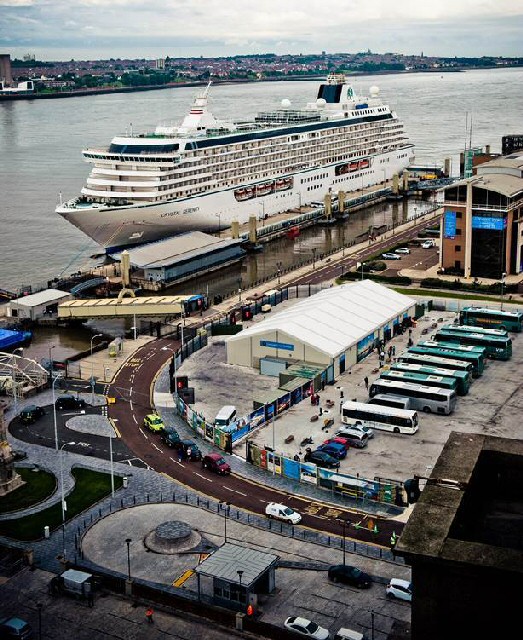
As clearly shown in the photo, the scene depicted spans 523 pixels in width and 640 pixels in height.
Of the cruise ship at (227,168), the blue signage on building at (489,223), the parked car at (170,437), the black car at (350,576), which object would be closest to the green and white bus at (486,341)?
the blue signage on building at (489,223)

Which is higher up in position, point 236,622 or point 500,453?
point 500,453

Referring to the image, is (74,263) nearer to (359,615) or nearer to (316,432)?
(316,432)

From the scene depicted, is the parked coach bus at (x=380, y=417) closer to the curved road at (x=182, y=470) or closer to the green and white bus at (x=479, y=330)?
the curved road at (x=182, y=470)

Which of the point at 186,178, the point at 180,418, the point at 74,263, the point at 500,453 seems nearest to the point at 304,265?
the point at 186,178

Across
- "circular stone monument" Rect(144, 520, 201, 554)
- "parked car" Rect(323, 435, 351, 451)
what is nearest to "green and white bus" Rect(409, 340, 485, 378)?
"parked car" Rect(323, 435, 351, 451)

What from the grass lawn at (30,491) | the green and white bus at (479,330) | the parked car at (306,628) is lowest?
the grass lawn at (30,491)

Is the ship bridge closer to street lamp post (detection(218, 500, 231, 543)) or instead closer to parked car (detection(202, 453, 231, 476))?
parked car (detection(202, 453, 231, 476))
